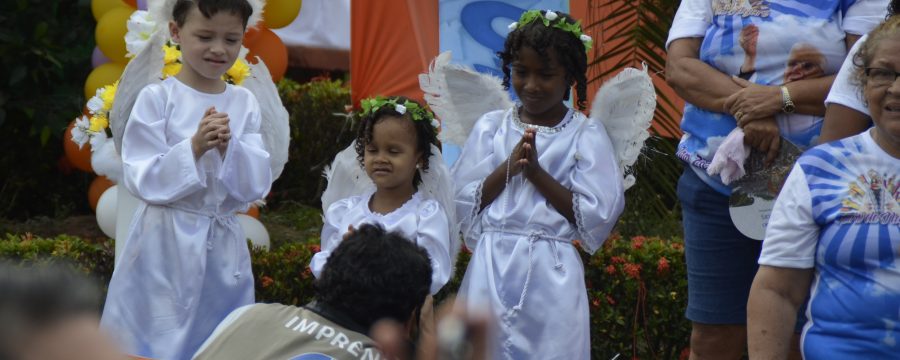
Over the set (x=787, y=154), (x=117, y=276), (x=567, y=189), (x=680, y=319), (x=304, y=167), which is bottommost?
(x=304, y=167)

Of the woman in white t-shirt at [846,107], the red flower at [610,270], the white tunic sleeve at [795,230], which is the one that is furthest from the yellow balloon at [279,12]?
the white tunic sleeve at [795,230]

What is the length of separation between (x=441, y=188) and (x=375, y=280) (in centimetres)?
163

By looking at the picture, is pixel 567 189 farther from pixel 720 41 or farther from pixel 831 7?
pixel 831 7

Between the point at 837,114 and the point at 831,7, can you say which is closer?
the point at 837,114

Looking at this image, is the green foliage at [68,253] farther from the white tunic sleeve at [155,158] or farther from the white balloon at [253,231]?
the white tunic sleeve at [155,158]

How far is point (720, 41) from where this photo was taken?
13.2 feet

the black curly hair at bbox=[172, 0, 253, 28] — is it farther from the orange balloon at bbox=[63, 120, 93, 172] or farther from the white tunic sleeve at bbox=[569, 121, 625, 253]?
the orange balloon at bbox=[63, 120, 93, 172]

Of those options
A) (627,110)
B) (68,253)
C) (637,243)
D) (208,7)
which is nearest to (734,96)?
(627,110)

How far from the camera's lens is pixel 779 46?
3920 mm

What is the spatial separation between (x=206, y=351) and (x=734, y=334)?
73.4 inches

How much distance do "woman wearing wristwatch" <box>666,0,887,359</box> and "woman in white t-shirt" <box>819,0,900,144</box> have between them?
0.85ft

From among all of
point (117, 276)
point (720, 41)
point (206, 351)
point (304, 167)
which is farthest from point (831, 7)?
point (304, 167)

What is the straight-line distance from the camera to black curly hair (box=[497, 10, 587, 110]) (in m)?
4.38

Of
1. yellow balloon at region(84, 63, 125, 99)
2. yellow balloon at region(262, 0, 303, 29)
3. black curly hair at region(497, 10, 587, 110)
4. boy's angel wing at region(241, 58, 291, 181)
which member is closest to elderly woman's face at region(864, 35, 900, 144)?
black curly hair at region(497, 10, 587, 110)
